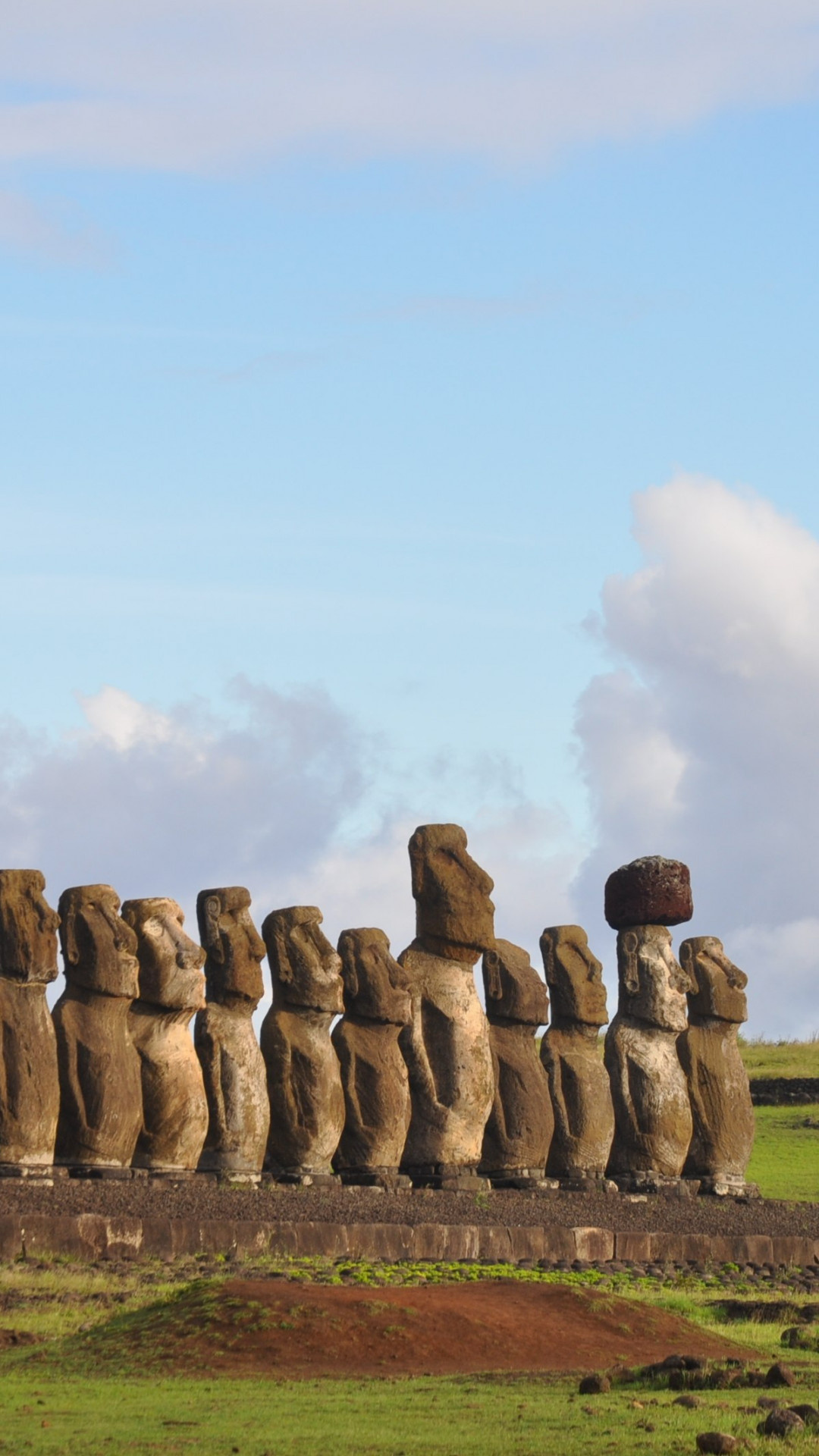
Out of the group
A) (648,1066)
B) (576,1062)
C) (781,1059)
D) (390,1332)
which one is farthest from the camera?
(781,1059)

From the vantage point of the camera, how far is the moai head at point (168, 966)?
55.7 ft

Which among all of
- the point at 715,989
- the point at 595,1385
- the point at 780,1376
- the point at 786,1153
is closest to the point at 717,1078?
the point at 715,989

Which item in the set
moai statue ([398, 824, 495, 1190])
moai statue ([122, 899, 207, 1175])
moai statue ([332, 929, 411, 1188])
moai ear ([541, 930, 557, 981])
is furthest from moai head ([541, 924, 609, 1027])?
moai statue ([122, 899, 207, 1175])

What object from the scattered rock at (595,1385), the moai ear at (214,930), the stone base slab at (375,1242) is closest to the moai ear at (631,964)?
the stone base slab at (375,1242)

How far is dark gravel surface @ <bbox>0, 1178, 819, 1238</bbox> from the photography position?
13.8 metres

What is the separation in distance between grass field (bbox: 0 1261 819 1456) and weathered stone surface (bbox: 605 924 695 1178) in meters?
10.1

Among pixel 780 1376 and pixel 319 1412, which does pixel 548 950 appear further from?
pixel 319 1412

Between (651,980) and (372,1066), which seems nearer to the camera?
(372,1066)

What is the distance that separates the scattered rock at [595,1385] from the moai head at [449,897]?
1032 cm

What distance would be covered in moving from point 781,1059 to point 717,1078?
52.4 ft

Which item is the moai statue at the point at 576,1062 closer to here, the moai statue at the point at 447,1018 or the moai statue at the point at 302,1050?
the moai statue at the point at 447,1018

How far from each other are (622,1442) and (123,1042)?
922 centimetres

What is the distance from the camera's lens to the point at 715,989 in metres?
21.5

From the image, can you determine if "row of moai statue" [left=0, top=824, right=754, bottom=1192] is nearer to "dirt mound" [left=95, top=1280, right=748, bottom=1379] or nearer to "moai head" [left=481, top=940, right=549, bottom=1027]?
"moai head" [left=481, top=940, right=549, bottom=1027]
